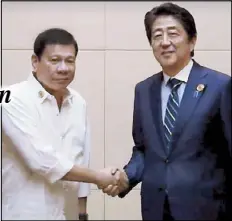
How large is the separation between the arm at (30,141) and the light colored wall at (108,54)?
0.62ft

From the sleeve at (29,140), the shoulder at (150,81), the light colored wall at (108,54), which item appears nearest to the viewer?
the sleeve at (29,140)

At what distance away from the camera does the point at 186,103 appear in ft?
2.81

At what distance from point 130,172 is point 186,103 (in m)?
0.21

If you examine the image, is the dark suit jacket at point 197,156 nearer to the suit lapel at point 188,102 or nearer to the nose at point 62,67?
the suit lapel at point 188,102

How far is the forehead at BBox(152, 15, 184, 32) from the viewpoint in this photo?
0.88 meters

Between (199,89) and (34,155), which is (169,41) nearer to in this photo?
(199,89)

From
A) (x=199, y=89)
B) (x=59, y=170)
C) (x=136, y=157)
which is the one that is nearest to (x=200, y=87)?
(x=199, y=89)

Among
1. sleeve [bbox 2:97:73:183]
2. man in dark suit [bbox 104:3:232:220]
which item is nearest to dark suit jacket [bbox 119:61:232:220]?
man in dark suit [bbox 104:3:232:220]

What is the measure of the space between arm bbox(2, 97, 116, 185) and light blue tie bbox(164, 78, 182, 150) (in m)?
A: 0.21

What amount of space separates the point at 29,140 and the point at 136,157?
0.25 meters

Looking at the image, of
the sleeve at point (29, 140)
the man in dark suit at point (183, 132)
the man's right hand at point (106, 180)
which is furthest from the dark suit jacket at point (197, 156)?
the sleeve at point (29, 140)

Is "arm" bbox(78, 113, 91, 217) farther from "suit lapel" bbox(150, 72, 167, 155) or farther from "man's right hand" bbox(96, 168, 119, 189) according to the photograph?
"suit lapel" bbox(150, 72, 167, 155)

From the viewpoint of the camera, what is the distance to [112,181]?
37.6 inches

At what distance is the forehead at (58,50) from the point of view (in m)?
0.85
